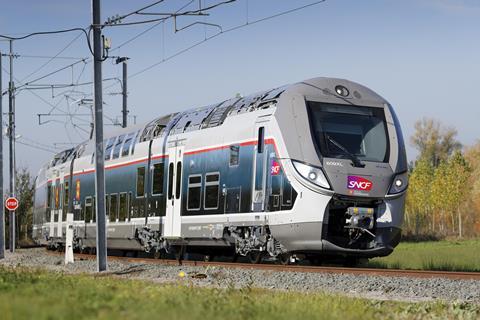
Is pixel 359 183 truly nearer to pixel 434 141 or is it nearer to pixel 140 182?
pixel 140 182

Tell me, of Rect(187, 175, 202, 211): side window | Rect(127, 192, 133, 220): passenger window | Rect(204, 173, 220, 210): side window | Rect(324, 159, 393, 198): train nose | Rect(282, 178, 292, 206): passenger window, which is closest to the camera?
Rect(324, 159, 393, 198): train nose

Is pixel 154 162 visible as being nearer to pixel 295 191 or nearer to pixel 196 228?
pixel 196 228

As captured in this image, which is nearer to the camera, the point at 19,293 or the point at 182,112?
the point at 19,293

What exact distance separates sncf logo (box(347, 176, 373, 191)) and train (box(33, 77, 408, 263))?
0.8 inches

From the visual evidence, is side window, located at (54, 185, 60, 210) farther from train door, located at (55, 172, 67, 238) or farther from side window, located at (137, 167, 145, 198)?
side window, located at (137, 167, 145, 198)

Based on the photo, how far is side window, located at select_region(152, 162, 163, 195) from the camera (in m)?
24.5

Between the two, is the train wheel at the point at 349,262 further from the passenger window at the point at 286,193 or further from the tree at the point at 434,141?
the tree at the point at 434,141

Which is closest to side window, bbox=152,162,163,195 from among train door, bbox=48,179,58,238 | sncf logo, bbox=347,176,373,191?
sncf logo, bbox=347,176,373,191

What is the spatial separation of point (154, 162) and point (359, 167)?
823 centimetres

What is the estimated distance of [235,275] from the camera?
1777cm

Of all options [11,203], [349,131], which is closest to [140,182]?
[349,131]

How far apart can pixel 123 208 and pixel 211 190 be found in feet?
21.6

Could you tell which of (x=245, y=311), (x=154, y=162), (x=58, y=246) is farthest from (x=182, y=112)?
(x=245, y=311)

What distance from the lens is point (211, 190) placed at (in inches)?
846
